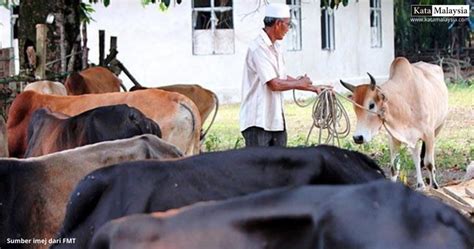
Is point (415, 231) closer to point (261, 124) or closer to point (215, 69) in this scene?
point (261, 124)

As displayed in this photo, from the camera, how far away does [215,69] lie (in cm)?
2058

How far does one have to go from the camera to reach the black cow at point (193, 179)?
4238mm

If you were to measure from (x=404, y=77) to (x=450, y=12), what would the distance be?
1246 centimetres

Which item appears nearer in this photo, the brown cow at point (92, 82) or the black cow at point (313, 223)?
the black cow at point (313, 223)

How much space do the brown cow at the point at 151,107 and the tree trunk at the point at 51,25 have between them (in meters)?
2.36

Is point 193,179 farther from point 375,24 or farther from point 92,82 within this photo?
point 375,24

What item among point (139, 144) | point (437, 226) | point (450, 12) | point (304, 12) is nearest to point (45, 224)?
point (139, 144)

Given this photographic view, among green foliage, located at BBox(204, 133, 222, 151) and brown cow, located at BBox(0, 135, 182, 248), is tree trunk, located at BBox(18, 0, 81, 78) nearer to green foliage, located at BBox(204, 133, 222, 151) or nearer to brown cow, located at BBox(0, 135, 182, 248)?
green foliage, located at BBox(204, 133, 222, 151)

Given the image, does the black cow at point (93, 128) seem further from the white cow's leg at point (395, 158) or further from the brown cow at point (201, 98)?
the brown cow at point (201, 98)

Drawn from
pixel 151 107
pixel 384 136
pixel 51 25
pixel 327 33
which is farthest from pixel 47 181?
pixel 327 33

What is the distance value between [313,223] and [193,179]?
1402 mm

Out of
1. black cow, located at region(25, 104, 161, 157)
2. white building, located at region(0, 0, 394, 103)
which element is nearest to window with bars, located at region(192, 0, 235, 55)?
white building, located at region(0, 0, 394, 103)

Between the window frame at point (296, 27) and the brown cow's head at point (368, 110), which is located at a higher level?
the window frame at point (296, 27)

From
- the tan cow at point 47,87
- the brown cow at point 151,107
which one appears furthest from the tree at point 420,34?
the brown cow at point 151,107
